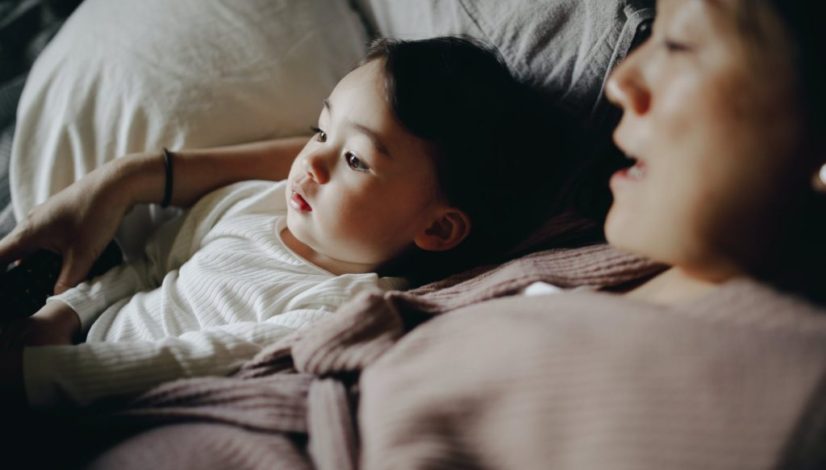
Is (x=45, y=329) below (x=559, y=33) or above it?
below

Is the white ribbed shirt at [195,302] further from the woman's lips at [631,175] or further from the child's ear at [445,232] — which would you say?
the woman's lips at [631,175]

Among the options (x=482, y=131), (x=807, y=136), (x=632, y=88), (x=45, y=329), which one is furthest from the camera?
(x=482, y=131)

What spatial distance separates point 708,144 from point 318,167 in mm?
546

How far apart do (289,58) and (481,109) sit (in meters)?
0.39

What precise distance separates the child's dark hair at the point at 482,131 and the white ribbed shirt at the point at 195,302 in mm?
189

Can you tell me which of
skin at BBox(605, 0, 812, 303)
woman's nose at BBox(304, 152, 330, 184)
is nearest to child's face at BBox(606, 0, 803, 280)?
skin at BBox(605, 0, 812, 303)

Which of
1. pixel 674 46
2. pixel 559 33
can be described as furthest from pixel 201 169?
pixel 674 46

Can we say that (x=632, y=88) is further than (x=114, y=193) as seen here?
No

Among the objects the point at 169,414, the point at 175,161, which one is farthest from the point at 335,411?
the point at 175,161

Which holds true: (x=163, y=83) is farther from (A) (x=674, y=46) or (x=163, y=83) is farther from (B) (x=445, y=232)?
(A) (x=674, y=46)

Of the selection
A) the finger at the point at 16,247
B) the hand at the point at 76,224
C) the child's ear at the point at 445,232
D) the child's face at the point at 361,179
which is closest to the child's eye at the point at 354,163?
the child's face at the point at 361,179

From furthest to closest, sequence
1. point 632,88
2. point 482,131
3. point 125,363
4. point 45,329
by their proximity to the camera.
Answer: point 482,131 < point 45,329 < point 125,363 < point 632,88

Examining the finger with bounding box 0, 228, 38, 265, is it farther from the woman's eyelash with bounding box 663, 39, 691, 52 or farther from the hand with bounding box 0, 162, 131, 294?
the woman's eyelash with bounding box 663, 39, 691, 52

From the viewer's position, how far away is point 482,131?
36.5 inches
